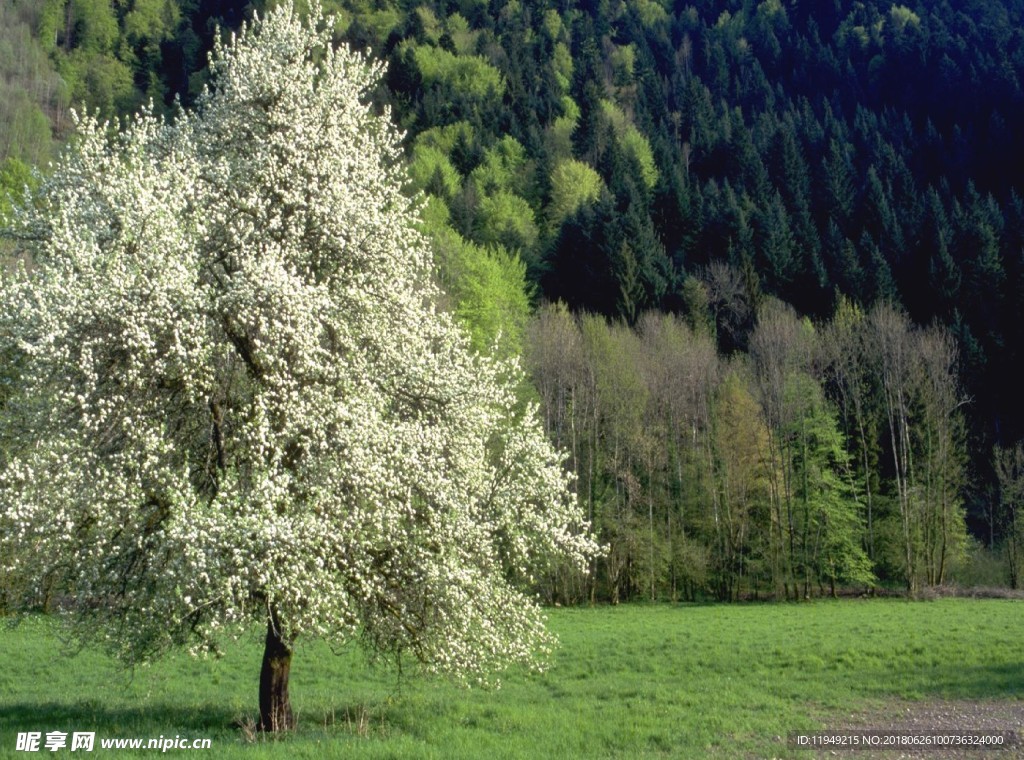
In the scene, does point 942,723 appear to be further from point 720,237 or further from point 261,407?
point 720,237

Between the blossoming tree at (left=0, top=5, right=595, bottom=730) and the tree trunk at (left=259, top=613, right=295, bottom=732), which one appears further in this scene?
the tree trunk at (left=259, top=613, right=295, bottom=732)

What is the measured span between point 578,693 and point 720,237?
77.1m

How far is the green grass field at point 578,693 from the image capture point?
1502cm

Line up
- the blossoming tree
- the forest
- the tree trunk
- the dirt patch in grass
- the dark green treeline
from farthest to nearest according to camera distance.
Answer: the forest
the dark green treeline
the tree trunk
the dirt patch in grass
the blossoming tree

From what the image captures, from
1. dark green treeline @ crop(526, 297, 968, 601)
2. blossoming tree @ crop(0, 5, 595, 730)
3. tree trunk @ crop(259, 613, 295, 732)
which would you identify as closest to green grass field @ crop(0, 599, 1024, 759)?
tree trunk @ crop(259, 613, 295, 732)

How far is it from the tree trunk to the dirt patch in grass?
362 inches

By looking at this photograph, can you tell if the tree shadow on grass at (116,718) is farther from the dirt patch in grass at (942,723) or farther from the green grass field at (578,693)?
the dirt patch in grass at (942,723)

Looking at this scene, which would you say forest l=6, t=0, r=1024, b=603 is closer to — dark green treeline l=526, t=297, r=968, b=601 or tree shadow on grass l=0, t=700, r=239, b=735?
dark green treeline l=526, t=297, r=968, b=601

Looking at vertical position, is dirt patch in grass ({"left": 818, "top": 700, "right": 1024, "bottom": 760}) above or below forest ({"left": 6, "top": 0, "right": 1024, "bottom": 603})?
Result: below

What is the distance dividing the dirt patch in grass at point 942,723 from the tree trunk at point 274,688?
30.1 ft

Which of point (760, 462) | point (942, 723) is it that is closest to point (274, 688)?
point (942, 723)

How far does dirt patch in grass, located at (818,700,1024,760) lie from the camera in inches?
584

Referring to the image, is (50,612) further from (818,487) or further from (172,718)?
(818,487)

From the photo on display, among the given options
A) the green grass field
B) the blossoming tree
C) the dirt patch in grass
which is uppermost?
the blossoming tree
